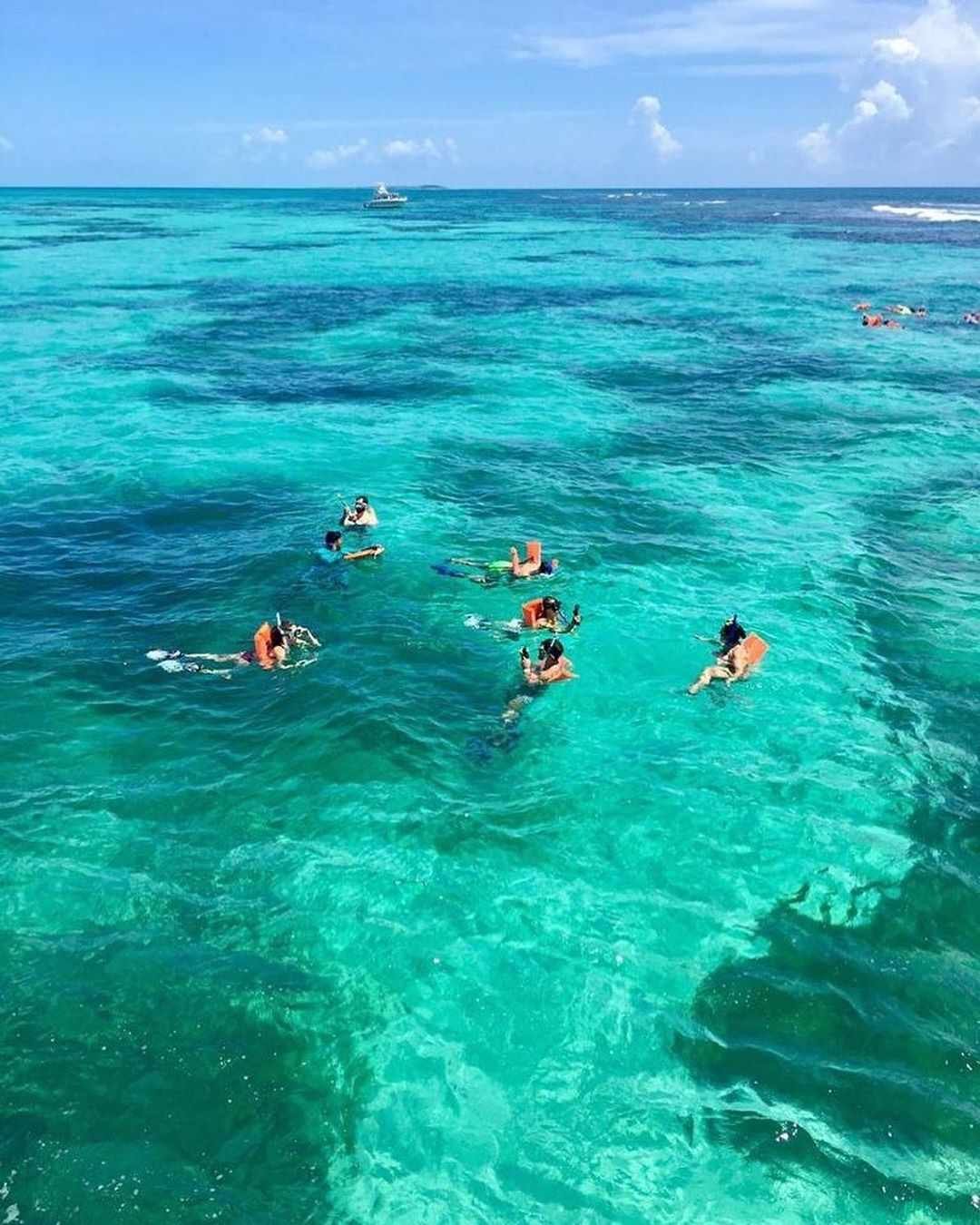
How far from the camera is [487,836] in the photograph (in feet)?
56.2

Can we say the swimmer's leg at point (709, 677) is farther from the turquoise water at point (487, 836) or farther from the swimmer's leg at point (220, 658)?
the swimmer's leg at point (220, 658)

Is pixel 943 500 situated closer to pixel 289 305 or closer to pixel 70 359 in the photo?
pixel 70 359

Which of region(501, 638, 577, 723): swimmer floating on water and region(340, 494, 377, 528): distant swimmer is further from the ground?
region(340, 494, 377, 528): distant swimmer

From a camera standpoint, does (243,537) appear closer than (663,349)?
Yes

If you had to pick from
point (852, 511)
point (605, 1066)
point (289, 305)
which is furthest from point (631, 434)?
point (289, 305)

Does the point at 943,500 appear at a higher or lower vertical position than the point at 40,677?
higher

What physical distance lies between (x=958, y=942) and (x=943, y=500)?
22996mm

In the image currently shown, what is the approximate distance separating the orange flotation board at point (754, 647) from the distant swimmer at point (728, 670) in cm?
10

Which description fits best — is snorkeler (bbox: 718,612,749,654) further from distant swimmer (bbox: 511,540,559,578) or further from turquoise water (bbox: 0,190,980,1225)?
distant swimmer (bbox: 511,540,559,578)

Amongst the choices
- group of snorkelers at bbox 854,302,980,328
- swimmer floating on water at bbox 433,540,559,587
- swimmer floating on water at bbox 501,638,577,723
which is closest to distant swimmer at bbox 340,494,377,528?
swimmer floating on water at bbox 433,540,559,587

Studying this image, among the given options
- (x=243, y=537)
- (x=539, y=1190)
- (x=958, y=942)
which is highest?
(x=243, y=537)

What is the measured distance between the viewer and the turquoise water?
1199cm

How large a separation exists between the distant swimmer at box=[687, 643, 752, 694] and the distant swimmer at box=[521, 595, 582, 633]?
3.91m

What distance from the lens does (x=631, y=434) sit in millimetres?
41281
